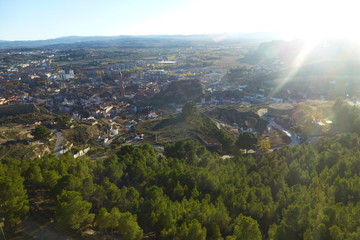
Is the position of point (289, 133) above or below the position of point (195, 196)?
below

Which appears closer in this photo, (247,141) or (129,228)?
(129,228)

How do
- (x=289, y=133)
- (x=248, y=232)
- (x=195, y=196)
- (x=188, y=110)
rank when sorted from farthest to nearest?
(x=188, y=110) < (x=289, y=133) < (x=195, y=196) < (x=248, y=232)

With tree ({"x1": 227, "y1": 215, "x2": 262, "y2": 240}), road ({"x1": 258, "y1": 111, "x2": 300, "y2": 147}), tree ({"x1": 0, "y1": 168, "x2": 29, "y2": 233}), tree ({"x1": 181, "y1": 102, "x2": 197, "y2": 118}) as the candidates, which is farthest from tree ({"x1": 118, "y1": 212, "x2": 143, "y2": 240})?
tree ({"x1": 181, "y1": 102, "x2": 197, "y2": 118})

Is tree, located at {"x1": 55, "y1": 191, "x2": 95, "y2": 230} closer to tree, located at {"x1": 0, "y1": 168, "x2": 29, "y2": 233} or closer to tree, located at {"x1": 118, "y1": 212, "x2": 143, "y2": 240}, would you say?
tree, located at {"x1": 118, "y1": 212, "x2": 143, "y2": 240}

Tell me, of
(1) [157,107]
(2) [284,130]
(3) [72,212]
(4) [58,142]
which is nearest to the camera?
(3) [72,212]

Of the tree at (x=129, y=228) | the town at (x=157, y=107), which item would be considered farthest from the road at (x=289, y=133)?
the tree at (x=129, y=228)

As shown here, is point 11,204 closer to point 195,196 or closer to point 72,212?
point 72,212

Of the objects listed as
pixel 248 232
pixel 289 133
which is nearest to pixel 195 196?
pixel 248 232

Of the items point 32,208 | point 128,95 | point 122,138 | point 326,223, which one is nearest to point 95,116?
point 122,138

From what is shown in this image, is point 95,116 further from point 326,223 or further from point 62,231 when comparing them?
point 326,223
